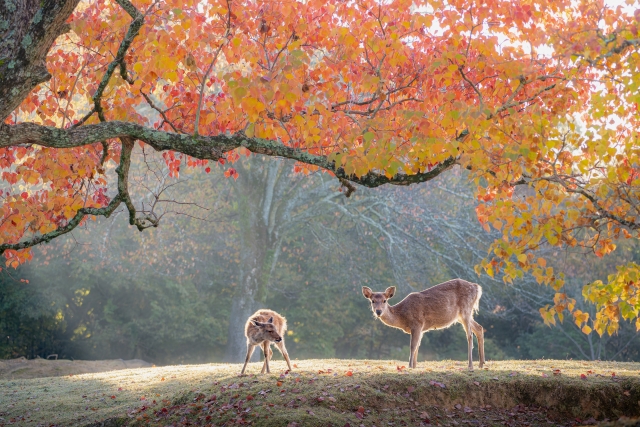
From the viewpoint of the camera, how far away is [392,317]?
1328 cm

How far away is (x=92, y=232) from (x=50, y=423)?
19.7m

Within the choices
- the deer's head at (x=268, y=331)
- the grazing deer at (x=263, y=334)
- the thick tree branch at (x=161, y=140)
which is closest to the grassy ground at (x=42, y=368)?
the grazing deer at (x=263, y=334)

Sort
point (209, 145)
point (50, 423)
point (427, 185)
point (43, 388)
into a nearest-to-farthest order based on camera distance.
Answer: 1. point (209, 145)
2. point (50, 423)
3. point (43, 388)
4. point (427, 185)

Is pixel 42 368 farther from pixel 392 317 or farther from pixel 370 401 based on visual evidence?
pixel 370 401

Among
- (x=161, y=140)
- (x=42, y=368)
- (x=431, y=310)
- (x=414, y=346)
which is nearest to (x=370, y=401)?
(x=414, y=346)

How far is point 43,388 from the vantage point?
15.0 m

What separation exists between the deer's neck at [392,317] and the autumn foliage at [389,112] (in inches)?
104

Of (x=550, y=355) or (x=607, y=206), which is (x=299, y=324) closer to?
(x=550, y=355)

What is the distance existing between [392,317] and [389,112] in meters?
4.18

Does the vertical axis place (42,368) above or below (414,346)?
below

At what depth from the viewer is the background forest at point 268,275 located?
1018 inches

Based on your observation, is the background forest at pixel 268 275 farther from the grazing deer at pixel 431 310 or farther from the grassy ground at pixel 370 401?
the grassy ground at pixel 370 401

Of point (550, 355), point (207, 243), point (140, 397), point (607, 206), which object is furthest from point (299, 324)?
point (607, 206)

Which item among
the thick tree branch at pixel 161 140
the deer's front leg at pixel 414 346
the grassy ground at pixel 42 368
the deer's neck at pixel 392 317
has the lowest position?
the grassy ground at pixel 42 368
